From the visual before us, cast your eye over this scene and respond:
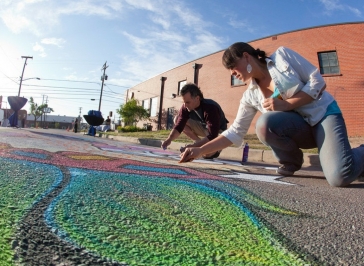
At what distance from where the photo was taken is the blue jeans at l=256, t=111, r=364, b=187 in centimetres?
220

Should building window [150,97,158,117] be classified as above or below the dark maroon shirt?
above

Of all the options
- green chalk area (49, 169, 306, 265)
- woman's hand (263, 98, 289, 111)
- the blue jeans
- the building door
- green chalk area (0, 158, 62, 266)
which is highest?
the building door

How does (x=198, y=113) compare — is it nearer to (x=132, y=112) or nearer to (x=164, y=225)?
(x=164, y=225)

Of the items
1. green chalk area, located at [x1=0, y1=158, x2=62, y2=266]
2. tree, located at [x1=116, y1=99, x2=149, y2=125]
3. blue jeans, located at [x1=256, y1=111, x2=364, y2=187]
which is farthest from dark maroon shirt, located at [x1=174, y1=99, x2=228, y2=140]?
tree, located at [x1=116, y1=99, x2=149, y2=125]

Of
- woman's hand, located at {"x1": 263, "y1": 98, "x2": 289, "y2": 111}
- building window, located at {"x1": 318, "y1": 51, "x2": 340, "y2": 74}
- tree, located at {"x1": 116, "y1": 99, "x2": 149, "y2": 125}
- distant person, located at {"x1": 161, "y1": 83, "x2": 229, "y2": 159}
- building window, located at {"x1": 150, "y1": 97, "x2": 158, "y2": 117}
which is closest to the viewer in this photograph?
woman's hand, located at {"x1": 263, "y1": 98, "x2": 289, "y2": 111}

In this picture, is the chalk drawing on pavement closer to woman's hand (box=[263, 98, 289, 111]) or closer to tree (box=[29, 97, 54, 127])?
woman's hand (box=[263, 98, 289, 111])

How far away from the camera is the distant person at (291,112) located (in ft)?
7.21

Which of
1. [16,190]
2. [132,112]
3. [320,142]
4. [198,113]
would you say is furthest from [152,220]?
[132,112]

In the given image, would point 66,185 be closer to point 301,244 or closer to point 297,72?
point 301,244

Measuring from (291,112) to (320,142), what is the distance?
355 millimetres

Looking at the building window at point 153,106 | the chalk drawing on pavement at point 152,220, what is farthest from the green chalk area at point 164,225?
the building window at point 153,106

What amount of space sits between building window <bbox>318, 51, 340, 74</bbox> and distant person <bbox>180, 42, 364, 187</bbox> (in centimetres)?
1609

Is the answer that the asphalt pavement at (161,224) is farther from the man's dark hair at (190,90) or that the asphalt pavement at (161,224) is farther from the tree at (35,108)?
the tree at (35,108)

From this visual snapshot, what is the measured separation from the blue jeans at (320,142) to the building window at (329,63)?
52.4 feet
